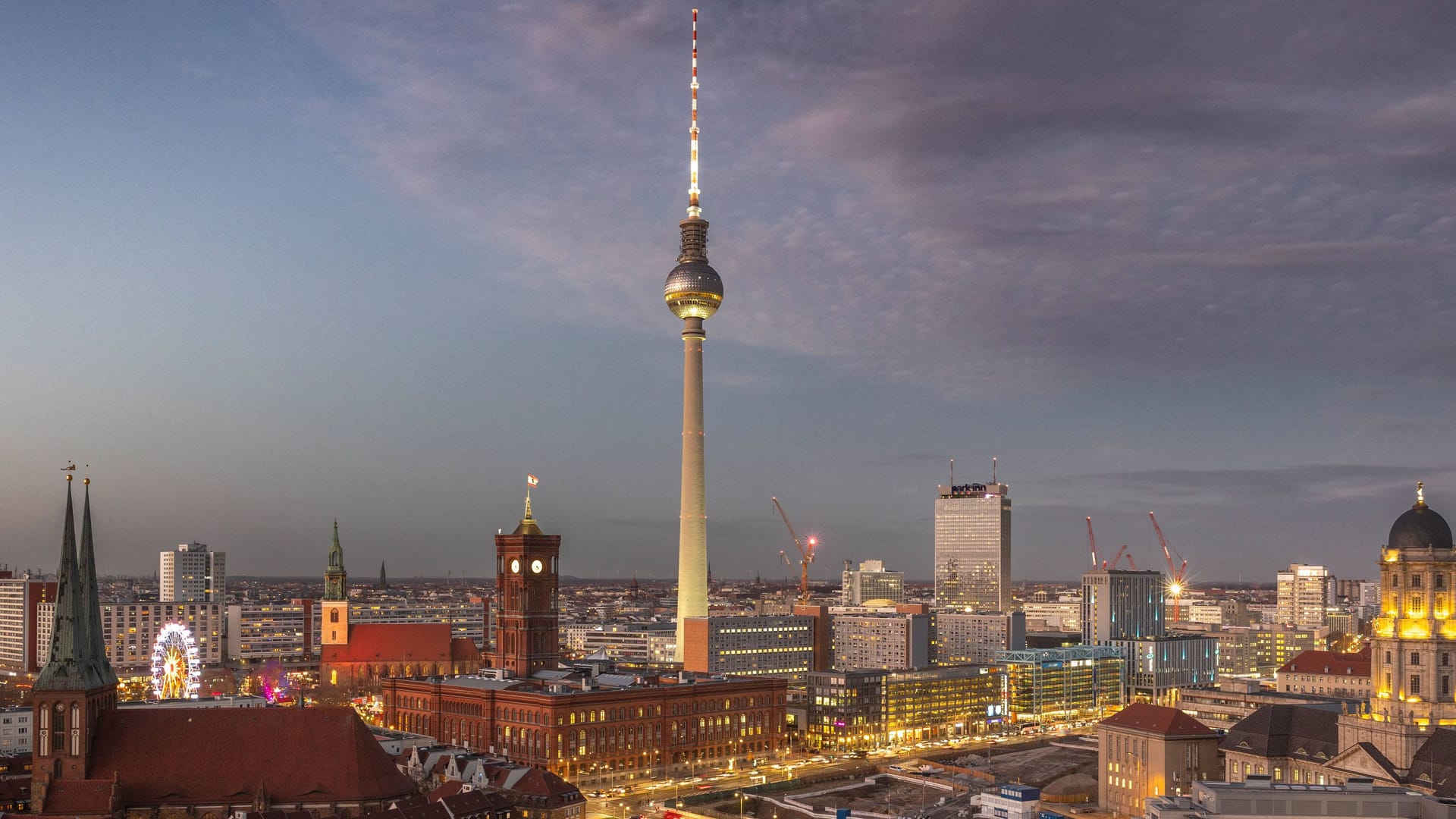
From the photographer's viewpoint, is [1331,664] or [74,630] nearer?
[74,630]

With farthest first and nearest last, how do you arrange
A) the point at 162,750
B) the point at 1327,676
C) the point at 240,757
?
the point at 1327,676, the point at 240,757, the point at 162,750

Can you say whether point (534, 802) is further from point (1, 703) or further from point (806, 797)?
point (1, 703)

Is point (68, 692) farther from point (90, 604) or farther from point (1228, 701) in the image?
point (1228, 701)

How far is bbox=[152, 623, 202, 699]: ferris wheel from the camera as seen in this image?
157875 mm

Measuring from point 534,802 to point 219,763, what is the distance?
25.5 meters

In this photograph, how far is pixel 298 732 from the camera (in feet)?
297

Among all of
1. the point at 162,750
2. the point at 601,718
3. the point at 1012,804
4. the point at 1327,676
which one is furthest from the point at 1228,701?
the point at 162,750

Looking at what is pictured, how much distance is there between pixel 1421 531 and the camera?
110 metres

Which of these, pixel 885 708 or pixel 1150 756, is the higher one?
pixel 1150 756

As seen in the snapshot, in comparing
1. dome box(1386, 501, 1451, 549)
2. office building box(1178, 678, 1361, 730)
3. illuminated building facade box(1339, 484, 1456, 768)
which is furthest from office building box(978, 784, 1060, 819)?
office building box(1178, 678, 1361, 730)

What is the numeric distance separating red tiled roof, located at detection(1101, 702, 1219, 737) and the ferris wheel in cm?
10705

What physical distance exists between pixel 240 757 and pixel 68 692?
11.8 meters

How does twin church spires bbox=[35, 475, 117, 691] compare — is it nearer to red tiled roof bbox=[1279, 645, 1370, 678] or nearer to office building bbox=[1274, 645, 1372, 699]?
office building bbox=[1274, 645, 1372, 699]

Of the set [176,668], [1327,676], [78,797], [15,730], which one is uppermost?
[78,797]
